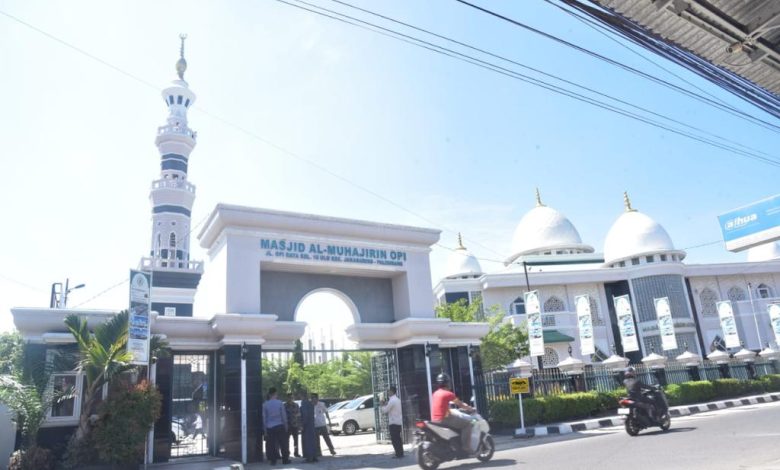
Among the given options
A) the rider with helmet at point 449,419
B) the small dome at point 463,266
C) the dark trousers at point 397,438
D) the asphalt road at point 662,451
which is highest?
the small dome at point 463,266

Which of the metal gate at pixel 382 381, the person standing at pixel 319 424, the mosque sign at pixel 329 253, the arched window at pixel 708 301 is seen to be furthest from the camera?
the arched window at pixel 708 301

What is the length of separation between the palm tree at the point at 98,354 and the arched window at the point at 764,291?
34312 millimetres

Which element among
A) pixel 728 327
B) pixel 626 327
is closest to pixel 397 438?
pixel 626 327

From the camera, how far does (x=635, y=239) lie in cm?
3122

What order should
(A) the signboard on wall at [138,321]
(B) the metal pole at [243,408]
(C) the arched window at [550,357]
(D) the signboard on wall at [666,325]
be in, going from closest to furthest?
1. (A) the signboard on wall at [138,321]
2. (B) the metal pole at [243,408]
3. (D) the signboard on wall at [666,325]
4. (C) the arched window at [550,357]

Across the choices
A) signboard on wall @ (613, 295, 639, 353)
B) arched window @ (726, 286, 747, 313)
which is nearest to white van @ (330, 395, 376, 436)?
signboard on wall @ (613, 295, 639, 353)

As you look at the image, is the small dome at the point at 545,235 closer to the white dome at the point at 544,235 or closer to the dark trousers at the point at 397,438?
the white dome at the point at 544,235

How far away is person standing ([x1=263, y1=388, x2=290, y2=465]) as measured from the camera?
35.9ft

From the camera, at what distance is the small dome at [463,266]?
33188 mm

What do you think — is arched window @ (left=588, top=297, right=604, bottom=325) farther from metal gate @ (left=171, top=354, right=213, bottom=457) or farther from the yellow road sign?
metal gate @ (left=171, top=354, right=213, bottom=457)

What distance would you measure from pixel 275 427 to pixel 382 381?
171 inches

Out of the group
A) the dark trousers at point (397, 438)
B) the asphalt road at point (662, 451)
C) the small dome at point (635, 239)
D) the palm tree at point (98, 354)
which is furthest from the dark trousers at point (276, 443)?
the small dome at point (635, 239)

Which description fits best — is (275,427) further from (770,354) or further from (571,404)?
(770,354)

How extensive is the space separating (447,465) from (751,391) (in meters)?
18.2
